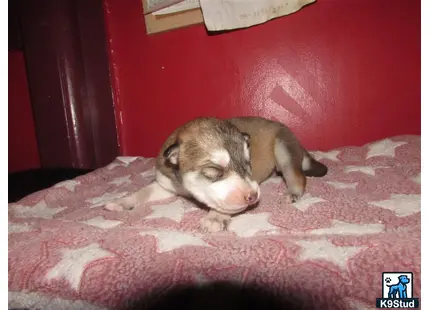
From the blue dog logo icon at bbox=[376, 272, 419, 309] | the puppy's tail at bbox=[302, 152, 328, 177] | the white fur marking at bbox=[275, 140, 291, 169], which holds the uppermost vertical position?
the white fur marking at bbox=[275, 140, 291, 169]

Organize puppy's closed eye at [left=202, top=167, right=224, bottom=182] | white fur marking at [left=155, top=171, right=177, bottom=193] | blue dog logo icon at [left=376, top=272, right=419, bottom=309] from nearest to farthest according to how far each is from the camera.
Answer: blue dog logo icon at [left=376, top=272, right=419, bottom=309]
puppy's closed eye at [left=202, top=167, right=224, bottom=182]
white fur marking at [left=155, top=171, right=177, bottom=193]

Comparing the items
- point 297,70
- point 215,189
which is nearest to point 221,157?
point 215,189

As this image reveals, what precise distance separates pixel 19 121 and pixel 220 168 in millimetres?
2694

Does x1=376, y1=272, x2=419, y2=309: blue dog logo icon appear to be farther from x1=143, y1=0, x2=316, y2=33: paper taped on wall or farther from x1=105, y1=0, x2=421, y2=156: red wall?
x1=143, y1=0, x2=316, y2=33: paper taped on wall

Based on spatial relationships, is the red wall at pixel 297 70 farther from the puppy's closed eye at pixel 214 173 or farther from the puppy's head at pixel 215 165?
the puppy's closed eye at pixel 214 173

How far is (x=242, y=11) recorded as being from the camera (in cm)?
280

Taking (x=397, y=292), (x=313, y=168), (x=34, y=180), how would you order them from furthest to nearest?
1. (x=34, y=180)
2. (x=313, y=168)
3. (x=397, y=292)

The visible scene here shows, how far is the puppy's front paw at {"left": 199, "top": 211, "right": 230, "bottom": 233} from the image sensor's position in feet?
4.93

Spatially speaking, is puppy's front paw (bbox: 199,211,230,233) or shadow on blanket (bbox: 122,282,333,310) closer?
shadow on blanket (bbox: 122,282,333,310)

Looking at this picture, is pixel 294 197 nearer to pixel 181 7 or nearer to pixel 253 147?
pixel 253 147

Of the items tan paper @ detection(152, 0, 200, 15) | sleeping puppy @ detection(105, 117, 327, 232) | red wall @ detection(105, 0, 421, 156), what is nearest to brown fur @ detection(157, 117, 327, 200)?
sleeping puppy @ detection(105, 117, 327, 232)

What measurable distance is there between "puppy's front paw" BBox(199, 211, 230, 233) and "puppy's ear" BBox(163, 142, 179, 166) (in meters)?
0.41

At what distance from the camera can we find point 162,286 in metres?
1.02
